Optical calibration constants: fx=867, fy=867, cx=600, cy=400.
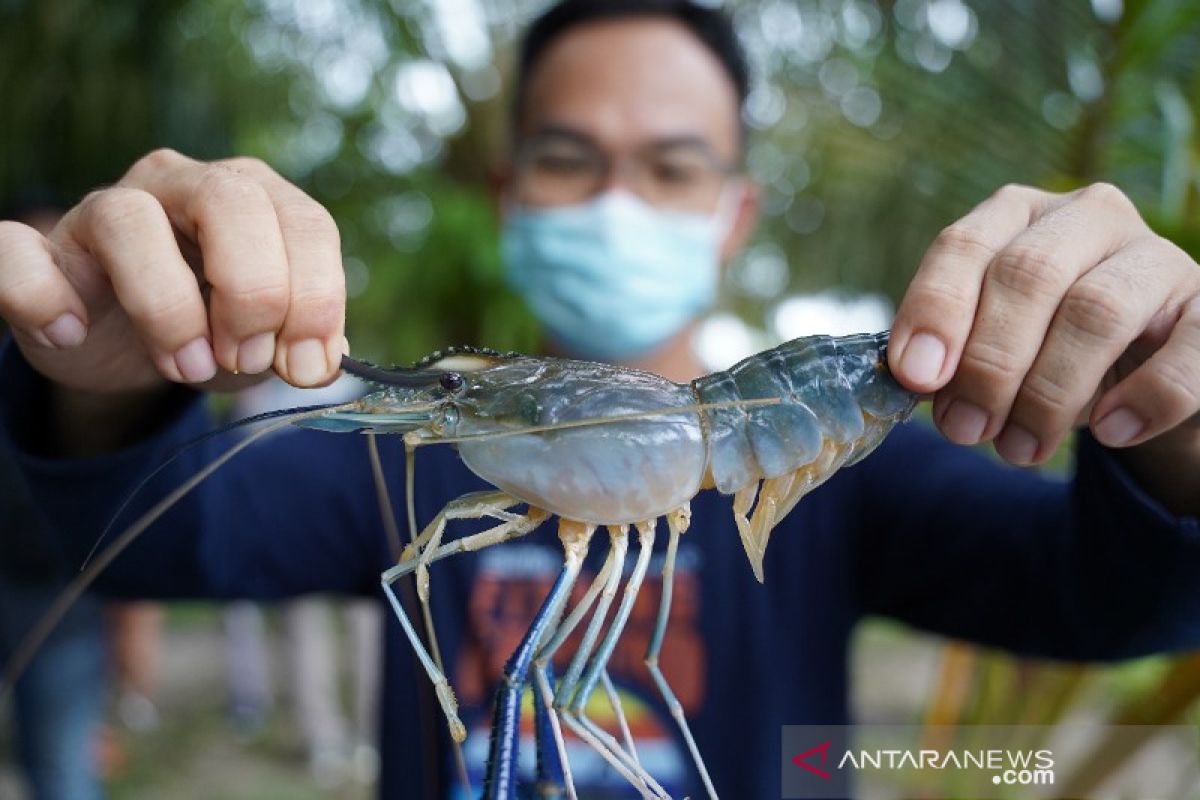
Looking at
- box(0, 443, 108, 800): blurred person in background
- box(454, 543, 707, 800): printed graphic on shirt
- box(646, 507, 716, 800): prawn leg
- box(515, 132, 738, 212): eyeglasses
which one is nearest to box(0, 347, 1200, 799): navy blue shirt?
box(454, 543, 707, 800): printed graphic on shirt

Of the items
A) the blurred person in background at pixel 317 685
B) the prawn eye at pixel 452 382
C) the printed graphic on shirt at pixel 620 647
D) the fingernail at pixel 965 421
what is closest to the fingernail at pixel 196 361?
the prawn eye at pixel 452 382

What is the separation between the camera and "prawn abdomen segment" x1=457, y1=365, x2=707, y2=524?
549 mm

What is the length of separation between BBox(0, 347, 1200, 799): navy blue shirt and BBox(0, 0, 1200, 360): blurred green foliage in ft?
0.90

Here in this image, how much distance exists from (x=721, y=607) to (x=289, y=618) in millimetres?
2232

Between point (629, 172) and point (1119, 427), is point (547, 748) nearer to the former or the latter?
point (1119, 427)

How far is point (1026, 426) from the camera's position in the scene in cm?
62

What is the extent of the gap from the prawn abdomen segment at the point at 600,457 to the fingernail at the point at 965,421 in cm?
19

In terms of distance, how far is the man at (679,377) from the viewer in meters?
0.58

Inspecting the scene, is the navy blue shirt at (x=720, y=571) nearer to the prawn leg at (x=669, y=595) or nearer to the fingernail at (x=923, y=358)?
the prawn leg at (x=669, y=595)

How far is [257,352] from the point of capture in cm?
57

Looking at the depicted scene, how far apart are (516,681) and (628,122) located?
3.26 feet

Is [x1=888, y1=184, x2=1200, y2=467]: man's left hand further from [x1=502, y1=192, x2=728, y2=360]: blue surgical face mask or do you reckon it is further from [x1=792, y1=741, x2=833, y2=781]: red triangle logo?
[x1=502, y1=192, x2=728, y2=360]: blue surgical face mask

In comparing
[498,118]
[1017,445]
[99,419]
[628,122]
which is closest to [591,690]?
[1017,445]

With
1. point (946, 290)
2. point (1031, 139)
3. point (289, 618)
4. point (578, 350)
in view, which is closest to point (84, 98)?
point (289, 618)
